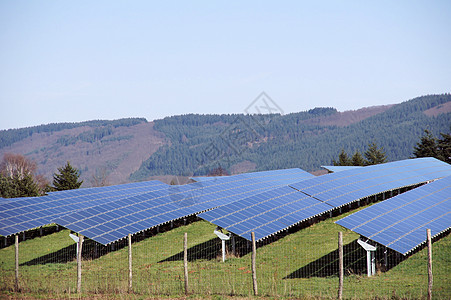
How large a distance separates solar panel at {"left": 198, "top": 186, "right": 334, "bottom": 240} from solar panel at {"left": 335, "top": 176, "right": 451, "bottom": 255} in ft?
13.9

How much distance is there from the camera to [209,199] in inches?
1361

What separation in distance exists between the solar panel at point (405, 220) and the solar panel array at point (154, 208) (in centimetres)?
1155

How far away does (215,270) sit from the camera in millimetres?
22328

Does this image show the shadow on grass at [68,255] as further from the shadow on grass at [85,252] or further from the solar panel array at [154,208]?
the solar panel array at [154,208]

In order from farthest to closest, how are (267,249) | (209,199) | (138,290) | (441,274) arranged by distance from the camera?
(209,199), (267,249), (441,274), (138,290)

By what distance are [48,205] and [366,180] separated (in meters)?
21.7

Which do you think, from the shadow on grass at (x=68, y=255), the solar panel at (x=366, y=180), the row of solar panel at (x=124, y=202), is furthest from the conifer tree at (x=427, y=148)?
the shadow on grass at (x=68, y=255)

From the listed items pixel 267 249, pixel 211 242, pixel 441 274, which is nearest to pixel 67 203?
pixel 211 242

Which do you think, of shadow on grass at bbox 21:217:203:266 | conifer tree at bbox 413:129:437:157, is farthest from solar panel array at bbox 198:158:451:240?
conifer tree at bbox 413:129:437:157

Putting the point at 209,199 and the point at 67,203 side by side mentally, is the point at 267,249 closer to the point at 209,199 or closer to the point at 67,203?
the point at 209,199

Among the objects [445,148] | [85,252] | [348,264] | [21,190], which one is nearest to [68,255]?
[85,252]

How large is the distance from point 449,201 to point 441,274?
29.2ft

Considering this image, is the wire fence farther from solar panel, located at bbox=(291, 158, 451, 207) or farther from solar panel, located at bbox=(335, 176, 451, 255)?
solar panel, located at bbox=(291, 158, 451, 207)

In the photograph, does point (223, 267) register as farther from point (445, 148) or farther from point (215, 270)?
point (445, 148)
